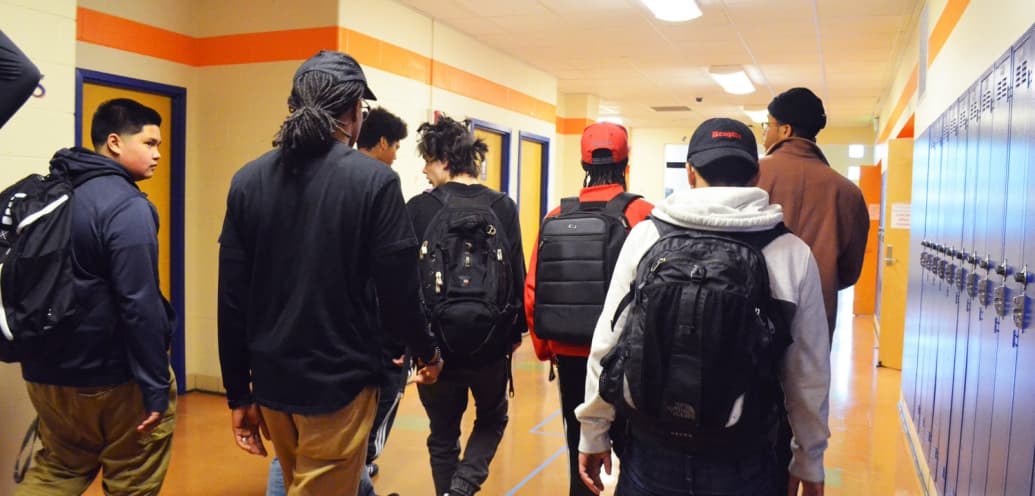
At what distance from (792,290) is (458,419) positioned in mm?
1800

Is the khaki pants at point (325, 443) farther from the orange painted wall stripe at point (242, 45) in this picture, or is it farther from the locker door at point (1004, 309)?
the orange painted wall stripe at point (242, 45)

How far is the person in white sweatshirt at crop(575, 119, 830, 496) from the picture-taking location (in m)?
1.68

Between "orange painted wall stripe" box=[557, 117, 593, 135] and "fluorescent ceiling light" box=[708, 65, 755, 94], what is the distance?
2.02 m

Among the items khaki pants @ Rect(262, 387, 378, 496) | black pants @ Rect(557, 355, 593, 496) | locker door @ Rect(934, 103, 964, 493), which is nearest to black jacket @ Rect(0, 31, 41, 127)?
khaki pants @ Rect(262, 387, 378, 496)

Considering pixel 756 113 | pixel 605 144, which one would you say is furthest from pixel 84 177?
pixel 756 113

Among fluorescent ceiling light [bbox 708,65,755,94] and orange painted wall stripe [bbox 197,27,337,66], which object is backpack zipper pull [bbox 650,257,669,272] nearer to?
orange painted wall stripe [bbox 197,27,337,66]

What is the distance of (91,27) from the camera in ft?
15.7

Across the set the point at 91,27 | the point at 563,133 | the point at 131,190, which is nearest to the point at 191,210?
the point at 91,27

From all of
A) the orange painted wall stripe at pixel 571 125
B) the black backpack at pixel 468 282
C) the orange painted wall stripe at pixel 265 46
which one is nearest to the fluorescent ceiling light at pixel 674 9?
the orange painted wall stripe at pixel 265 46

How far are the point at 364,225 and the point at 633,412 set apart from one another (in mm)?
782

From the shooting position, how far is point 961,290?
3.05 meters

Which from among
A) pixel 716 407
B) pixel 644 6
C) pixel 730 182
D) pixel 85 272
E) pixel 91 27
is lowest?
pixel 716 407

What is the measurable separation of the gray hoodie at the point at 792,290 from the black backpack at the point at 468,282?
3.81 feet

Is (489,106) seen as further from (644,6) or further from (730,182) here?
(730,182)
